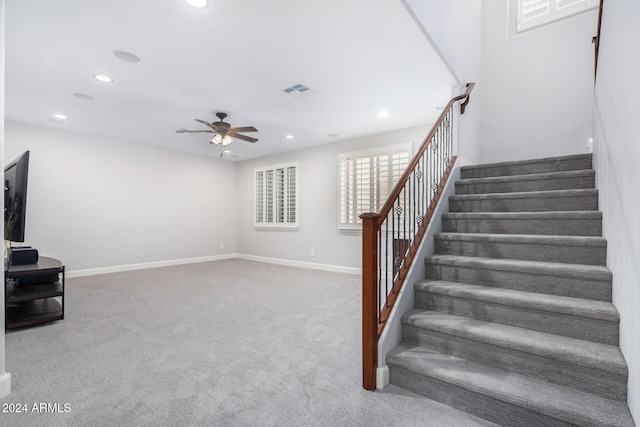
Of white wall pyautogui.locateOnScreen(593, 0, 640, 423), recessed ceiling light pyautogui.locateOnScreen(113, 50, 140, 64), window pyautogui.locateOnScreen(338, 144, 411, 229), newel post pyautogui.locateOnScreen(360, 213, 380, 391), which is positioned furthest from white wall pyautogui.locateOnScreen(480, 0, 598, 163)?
recessed ceiling light pyautogui.locateOnScreen(113, 50, 140, 64)

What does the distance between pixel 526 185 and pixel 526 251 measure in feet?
3.25

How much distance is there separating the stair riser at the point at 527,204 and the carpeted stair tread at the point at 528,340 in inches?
50.1

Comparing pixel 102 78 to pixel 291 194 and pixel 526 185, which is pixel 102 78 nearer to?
pixel 291 194

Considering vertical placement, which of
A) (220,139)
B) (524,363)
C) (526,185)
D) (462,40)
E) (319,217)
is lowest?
(524,363)

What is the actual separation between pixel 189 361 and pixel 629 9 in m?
3.33

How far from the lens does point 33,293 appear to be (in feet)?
10.1

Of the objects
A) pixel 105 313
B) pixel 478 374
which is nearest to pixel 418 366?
pixel 478 374

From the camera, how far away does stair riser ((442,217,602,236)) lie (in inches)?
88.7

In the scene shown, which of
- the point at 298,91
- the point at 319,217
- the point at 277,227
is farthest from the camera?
the point at 277,227

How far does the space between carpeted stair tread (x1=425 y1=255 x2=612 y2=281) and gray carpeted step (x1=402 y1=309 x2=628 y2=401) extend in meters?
0.41

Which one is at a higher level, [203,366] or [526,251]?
[526,251]

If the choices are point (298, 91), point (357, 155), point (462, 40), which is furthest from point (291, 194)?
point (462, 40)

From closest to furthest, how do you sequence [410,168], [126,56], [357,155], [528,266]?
1. [528,266]
2. [410,168]
3. [126,56]
4. [357,155]

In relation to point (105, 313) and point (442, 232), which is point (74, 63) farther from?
point (442, 232)
